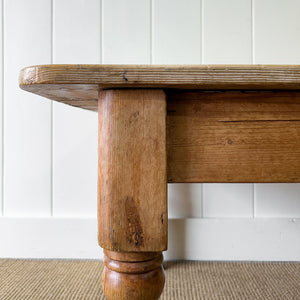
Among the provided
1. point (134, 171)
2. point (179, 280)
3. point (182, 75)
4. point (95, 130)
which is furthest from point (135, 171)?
point (95, 130)

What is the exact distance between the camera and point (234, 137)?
46 centimetres

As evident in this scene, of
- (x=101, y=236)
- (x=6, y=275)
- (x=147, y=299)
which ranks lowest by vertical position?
(x=6, y=275)

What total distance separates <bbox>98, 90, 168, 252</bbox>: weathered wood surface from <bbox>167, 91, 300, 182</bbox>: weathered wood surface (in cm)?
3

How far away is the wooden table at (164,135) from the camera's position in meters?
Answer: 0.42

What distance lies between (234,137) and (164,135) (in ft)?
0.35

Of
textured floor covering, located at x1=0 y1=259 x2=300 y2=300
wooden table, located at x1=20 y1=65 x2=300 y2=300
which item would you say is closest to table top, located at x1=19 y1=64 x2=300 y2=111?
wooden table, located at x1=20 y1=65 x2=300 y2=300

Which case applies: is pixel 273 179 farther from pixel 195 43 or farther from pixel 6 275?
pixel 6 275

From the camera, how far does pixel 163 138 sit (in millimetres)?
438

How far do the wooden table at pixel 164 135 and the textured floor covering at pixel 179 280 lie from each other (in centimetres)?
47

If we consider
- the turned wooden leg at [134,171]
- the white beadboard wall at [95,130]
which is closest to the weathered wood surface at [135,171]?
the turned wooden leg at [134,171]

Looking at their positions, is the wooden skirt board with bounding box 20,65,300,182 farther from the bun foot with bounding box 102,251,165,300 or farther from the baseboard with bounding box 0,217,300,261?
the baseboard with bounding box 0,217,300,261

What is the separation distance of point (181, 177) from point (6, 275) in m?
0.84

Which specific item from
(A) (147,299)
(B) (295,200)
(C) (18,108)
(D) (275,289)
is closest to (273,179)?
(A) (147,299)

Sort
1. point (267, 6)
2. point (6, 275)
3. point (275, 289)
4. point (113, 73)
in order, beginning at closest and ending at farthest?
point (113, 73) < point (275, 289) < point (6, 275) < point (267, 6)
